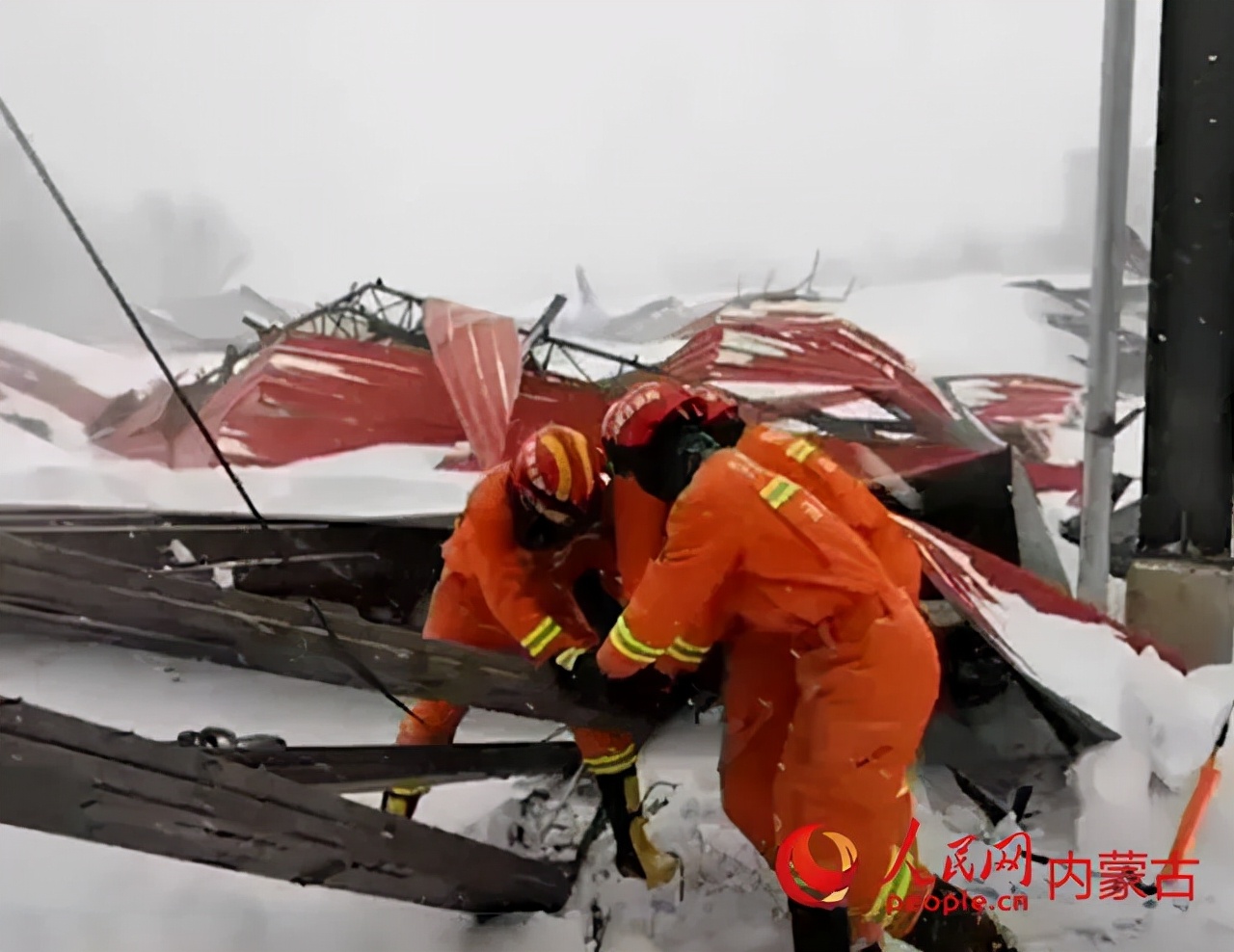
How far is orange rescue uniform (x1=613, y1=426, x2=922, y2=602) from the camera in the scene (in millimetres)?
1226

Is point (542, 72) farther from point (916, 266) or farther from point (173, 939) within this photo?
point (173, 939)

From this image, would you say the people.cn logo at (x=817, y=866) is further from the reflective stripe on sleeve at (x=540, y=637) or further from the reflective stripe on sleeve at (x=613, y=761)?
the reflective stripe on sleeve at (x=540, y=637)

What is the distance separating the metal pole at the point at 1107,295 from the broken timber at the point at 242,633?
26.6 inches

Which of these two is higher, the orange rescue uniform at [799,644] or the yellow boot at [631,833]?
the orange rescue uniform at [799,644]

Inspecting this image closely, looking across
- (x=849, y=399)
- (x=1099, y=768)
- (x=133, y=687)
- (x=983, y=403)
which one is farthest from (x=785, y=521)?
(x=133, y=687)

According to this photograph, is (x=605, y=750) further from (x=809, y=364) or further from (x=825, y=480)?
(x=809, y=364)

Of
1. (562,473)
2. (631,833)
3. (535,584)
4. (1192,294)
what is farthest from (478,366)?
(1192,294)

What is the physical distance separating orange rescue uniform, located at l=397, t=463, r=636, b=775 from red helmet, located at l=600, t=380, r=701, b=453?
14 centimetres

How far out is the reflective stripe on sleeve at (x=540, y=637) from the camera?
126cm

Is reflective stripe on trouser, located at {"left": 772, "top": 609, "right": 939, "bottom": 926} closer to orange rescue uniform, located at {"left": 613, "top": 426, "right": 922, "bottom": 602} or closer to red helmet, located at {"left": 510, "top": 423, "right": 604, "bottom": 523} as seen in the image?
orange rescue uniform, located at {"left": 613, "top": 426, "right": 922, "bottom": 602}

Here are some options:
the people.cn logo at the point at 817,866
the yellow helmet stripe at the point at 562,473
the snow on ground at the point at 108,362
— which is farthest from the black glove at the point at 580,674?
the snow on ground at the point at 108,362

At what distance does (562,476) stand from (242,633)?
0.46m

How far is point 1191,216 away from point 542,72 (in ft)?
2.95

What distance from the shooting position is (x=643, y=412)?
1.22 m
